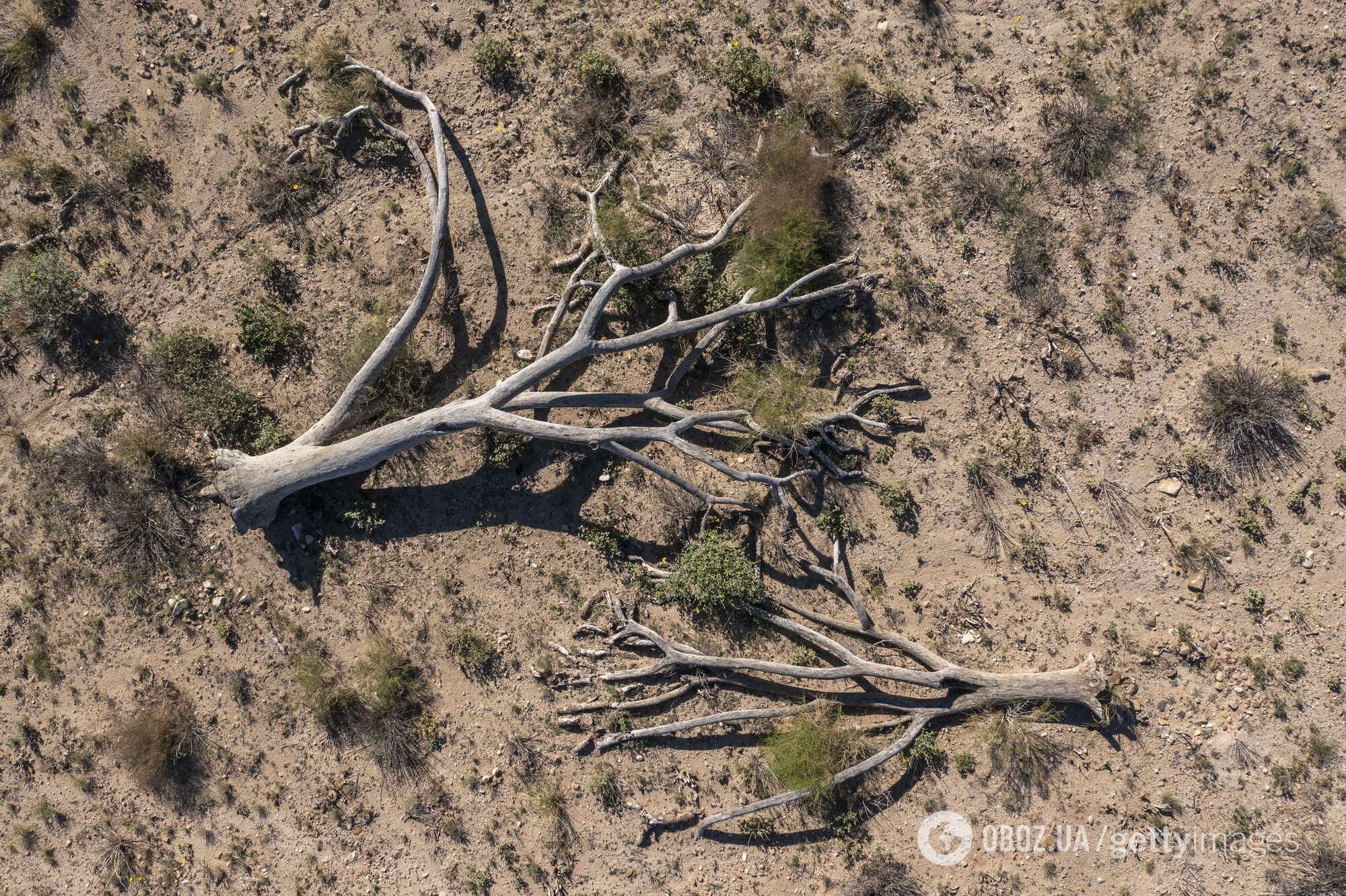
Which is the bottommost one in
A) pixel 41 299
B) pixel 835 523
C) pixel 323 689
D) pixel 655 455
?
pixel 323 689

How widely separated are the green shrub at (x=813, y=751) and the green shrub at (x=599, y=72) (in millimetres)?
7613

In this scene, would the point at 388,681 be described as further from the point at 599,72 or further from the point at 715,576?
the point at 599,72

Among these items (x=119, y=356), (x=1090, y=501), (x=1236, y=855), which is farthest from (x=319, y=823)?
(x=1236, y=855)

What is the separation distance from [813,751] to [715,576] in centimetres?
220

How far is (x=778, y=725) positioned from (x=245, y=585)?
640cm

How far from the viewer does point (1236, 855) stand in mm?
7707

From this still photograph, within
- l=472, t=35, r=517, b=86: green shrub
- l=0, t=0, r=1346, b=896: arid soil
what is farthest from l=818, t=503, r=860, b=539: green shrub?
l=472, t=35, r=517, b=86: green shrub

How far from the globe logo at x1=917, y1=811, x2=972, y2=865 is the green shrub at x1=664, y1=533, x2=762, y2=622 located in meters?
3.23

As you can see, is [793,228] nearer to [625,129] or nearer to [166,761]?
[625,129]

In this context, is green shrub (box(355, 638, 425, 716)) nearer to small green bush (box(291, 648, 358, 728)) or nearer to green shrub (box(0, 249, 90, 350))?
small green bush (box(291, 648, 358, 728))

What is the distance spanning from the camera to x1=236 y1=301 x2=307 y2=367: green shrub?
8.02m

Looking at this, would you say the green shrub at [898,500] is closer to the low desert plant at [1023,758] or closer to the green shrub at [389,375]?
the low desert plant at [1023,758]

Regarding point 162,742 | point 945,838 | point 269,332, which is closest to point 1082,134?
point 945,838

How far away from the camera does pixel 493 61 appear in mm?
8094
